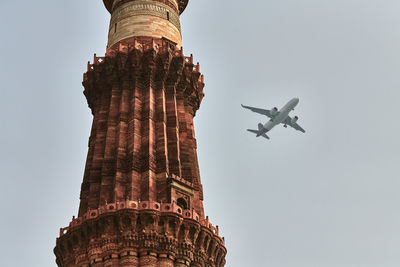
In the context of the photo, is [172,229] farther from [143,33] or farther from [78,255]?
[143,33]

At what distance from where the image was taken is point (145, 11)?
38.1 meters

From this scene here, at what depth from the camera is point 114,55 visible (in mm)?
34688

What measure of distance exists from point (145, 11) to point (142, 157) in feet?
39.7

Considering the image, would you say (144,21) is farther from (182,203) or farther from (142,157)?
(182,203)

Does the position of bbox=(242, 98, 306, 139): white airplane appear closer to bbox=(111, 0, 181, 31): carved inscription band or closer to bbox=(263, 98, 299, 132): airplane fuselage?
bbox=(263, 98, 299, 132): airplane fuselage

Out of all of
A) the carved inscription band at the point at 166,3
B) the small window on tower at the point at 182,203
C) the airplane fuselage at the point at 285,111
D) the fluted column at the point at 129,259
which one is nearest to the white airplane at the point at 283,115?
the airplane fuselage at the point at 285,111

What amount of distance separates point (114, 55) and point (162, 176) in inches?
356

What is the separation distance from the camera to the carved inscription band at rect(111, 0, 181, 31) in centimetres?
3816

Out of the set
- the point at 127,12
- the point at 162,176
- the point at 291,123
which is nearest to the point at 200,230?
the point at 162,176

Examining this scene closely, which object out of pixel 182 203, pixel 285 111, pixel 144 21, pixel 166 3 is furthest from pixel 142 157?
pixel 285 111

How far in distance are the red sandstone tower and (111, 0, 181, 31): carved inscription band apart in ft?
0.23

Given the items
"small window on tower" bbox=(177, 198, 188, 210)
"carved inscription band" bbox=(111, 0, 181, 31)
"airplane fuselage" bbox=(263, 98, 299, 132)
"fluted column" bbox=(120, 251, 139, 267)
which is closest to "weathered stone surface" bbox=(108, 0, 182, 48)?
"carved inscription band" bbox=(111, 0, 181, 31)

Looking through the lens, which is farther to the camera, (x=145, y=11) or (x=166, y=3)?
(x=166, y=3)

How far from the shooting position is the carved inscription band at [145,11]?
125ft
